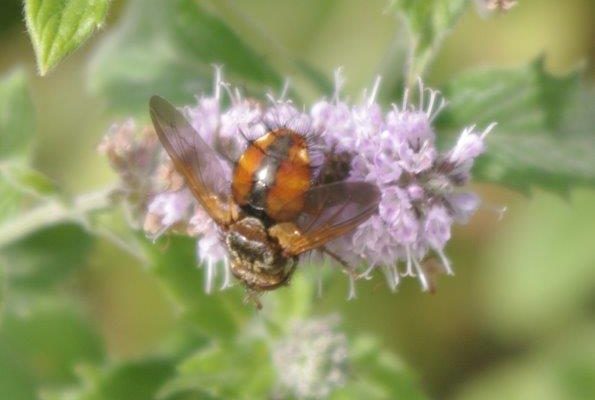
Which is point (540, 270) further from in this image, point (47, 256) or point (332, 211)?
point (332, 211)

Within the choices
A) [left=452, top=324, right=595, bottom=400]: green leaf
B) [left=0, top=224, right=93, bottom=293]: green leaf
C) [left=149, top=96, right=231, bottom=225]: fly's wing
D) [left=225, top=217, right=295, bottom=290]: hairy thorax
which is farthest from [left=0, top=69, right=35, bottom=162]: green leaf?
[left=452, top=324, right=595, bottom=400]: green leaf

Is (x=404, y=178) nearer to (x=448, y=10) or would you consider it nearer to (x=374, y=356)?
(x=448, y=10)

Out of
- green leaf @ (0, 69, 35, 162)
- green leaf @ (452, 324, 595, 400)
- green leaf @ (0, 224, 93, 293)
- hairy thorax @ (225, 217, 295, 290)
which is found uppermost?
green leaf @ (0, 69, 35, 162)

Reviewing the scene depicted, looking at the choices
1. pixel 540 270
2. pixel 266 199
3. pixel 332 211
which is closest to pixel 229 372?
pixel 266 199

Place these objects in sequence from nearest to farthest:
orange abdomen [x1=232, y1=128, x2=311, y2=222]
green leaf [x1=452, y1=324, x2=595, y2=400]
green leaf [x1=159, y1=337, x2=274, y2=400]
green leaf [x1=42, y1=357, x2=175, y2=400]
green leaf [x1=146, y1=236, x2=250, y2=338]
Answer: orange abdomen [x1=232, y1=128, x2=311, y2=222]
green leaf [x1=159, y1=337, x2=274, y2=400]
green leaf [x1=146, y1=236, x2=250, y2=338]
green leaf [x1=42, y1=357, x2=175, y2=400]
green leaf [x1=452, y1=324, x2=595, y2=400]

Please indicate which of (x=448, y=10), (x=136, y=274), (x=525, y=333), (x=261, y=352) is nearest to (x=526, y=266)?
(x=525, y=333)

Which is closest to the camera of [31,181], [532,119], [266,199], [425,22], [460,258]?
[266,199]

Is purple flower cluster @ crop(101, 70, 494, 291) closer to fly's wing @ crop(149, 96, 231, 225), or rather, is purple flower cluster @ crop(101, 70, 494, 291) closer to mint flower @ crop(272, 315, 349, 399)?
fly's wing @ crop(149, 96, 231, 225)

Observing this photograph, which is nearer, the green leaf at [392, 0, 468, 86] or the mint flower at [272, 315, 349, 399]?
the green leaf at [392, 0, 468, 86]
